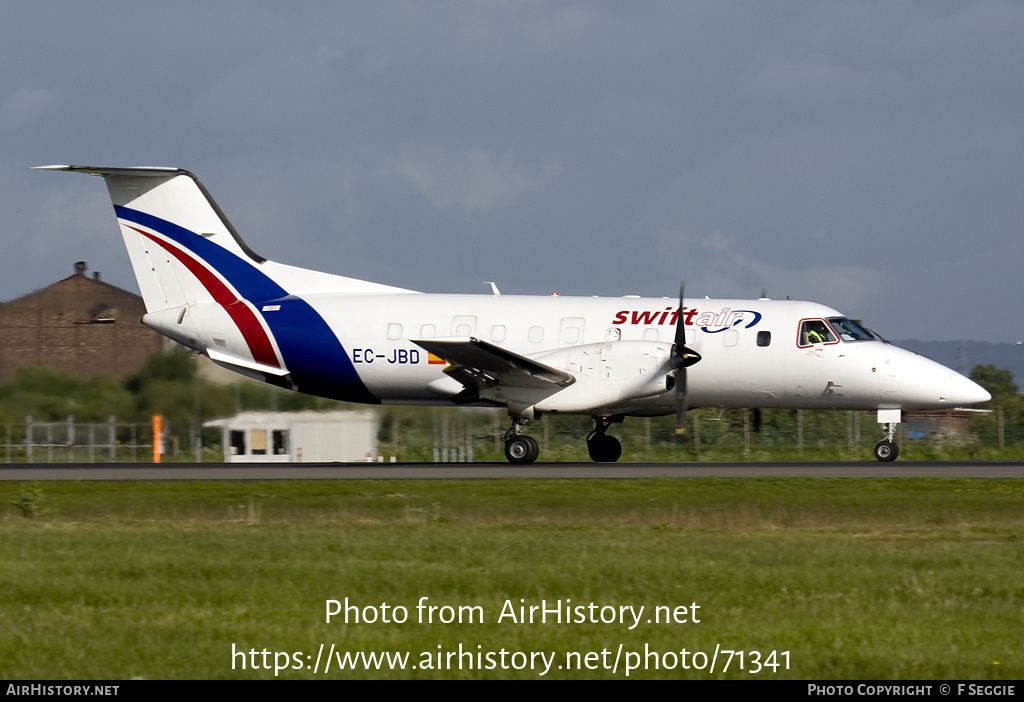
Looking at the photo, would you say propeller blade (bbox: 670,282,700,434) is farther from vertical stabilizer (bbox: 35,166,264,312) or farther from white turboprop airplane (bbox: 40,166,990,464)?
vertical stabilizer (bbox: 35,166,264,312)

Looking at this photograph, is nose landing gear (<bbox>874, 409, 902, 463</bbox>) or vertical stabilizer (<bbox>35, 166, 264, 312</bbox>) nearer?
nose landing gear (<bbox>874, 409, 902, 463</bbox>)

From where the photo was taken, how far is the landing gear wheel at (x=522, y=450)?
23219mm

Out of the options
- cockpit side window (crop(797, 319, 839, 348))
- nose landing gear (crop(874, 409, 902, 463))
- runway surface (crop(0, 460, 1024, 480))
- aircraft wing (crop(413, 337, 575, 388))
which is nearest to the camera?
runway surface (crop(0, 460, 1024, 480))

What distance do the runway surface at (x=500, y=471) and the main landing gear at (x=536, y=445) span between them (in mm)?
322

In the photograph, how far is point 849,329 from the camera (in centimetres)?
2359

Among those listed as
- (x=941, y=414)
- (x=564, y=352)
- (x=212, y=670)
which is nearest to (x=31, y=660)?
(x=212, y=670)

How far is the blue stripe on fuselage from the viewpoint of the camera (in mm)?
24125

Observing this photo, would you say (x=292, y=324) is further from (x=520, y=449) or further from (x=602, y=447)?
(x=602, y=447)

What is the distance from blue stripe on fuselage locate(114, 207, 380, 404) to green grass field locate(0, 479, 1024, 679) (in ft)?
23.5

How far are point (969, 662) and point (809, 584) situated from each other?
2.64m

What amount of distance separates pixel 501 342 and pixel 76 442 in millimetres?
9797

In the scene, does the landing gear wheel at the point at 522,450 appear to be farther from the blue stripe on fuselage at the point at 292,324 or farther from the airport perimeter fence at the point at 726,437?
the blue stripe on fuselage at the point at 292,324

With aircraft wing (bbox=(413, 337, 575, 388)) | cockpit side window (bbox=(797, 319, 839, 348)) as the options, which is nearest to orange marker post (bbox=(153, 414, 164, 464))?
aircraft wing (bbox=(413, 337, 575, 388))

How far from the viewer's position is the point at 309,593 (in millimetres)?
9500
